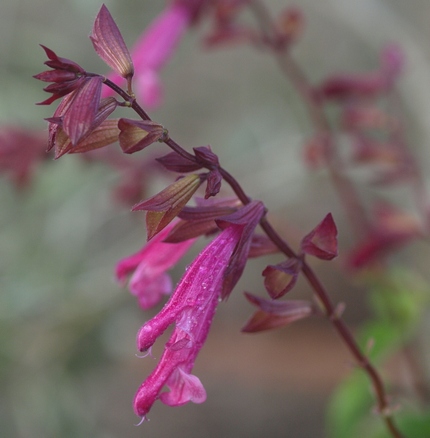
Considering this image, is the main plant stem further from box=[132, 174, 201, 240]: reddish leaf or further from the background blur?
the background blur

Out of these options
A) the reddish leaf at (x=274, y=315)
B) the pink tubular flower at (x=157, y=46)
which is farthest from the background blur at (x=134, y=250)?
the reddish leaf at (x=274, y=315)

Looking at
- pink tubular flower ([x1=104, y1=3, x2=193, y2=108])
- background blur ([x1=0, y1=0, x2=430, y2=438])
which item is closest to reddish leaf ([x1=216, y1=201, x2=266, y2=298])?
pink tubular flower ([x1=104, y1=3, x2=193, y2=108])

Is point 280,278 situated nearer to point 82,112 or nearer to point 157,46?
point 82,112

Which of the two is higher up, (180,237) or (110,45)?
(110,45)

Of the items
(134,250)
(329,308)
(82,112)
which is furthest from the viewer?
(134,250)

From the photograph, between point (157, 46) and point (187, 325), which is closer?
point (187, 325)

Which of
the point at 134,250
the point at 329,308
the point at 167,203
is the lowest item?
the point at 134,250

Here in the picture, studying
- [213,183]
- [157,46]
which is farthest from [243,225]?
[157,46]
